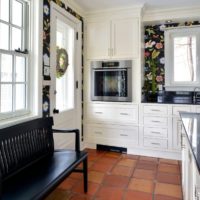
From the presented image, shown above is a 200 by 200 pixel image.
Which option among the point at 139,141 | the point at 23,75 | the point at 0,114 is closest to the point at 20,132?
the point at 0,114

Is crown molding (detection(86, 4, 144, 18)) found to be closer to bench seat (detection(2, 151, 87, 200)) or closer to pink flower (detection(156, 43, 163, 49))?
pink flower (detection(156, 43, 163, 49))

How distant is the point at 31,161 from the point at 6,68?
100 centimetres

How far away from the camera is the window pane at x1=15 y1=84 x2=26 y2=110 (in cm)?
248

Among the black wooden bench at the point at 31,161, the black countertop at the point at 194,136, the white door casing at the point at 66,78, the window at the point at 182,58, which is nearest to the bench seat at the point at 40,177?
the black wooden bench at the point at 31,161

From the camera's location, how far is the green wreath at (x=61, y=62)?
315 cm

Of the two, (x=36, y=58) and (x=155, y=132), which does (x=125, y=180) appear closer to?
(x=155, y=132)

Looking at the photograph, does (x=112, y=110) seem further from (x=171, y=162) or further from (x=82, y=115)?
(x=171, y=162)

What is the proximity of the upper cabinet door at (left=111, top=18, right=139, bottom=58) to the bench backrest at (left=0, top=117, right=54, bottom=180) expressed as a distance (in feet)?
5.94

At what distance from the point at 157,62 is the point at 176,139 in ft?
4.79

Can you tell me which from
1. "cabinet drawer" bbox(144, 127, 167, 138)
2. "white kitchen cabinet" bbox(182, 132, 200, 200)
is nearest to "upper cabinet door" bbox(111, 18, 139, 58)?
"cabinet drawer" bbox(144, 127, 167, 138)

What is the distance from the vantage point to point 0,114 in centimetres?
220

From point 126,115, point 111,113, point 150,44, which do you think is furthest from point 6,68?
point 150,44

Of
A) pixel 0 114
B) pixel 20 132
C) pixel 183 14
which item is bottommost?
pixel 20 132

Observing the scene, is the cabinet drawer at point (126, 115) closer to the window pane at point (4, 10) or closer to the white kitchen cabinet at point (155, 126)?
the white kitchen cabinet at point (155, 126)
